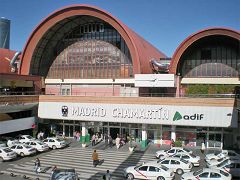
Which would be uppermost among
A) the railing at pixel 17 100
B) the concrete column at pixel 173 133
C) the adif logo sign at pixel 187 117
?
the railing at pixel 17 100

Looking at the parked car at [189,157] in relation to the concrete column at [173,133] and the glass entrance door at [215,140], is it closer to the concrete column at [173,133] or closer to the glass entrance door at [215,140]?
the concrete column at [173,133]

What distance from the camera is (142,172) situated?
24.7 meters

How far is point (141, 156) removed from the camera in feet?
108

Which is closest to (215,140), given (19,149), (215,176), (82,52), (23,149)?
(215,176)

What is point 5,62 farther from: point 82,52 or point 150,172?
point 150,172

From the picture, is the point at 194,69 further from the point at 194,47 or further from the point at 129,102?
the point at 129,102

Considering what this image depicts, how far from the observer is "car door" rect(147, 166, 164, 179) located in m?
24.1

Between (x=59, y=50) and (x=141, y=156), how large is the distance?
25189 millimetres

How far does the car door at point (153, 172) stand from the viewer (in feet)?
79.1

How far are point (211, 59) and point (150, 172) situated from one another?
2510 centimetres

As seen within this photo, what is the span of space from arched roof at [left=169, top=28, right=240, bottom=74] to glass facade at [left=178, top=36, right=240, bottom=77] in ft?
6.53

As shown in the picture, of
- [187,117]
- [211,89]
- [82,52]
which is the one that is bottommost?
[187,117]

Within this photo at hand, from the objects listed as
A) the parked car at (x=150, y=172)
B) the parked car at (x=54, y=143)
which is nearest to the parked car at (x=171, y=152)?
the parked car at (x=150, y=172)

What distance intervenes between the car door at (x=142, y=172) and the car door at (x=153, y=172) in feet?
0.86
